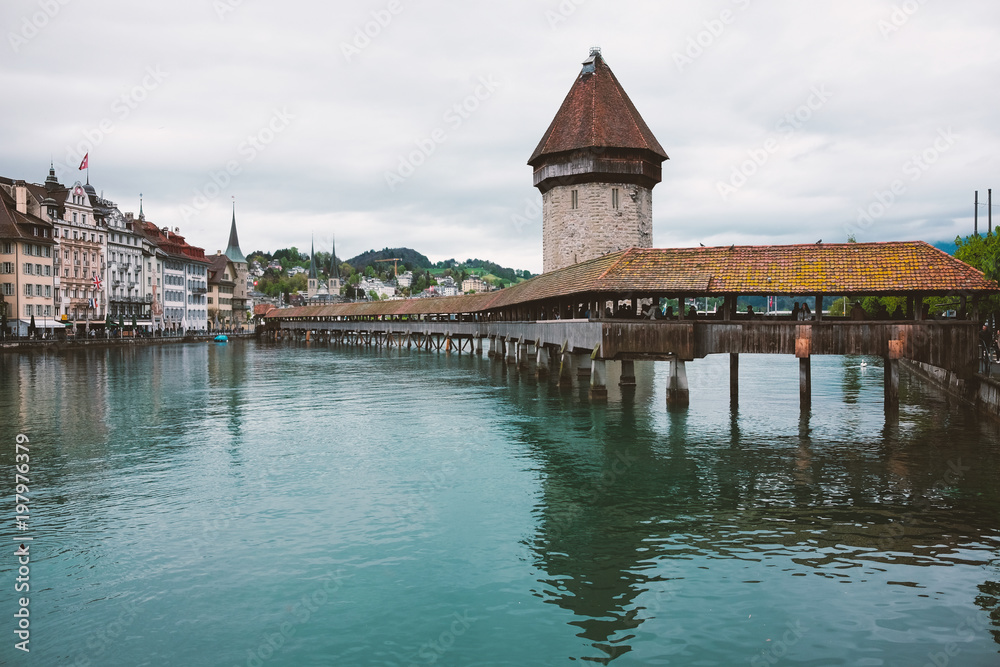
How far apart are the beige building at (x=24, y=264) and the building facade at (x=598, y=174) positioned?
139ft

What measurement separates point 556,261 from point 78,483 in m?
32.6

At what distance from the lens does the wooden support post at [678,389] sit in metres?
22.5

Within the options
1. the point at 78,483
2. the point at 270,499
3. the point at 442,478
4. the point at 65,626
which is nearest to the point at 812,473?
the point at 442,478

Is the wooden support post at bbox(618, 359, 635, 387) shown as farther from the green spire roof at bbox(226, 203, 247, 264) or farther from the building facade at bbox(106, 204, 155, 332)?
the green spire roof at bbox(226, 203, 247, 264)

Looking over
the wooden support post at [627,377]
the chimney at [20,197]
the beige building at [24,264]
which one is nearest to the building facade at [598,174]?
the wooden support post at [627,377]

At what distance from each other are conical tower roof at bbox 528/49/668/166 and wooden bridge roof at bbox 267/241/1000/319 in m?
Result: 20.3

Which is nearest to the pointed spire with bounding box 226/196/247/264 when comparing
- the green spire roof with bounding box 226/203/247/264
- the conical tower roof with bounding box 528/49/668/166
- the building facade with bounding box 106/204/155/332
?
the green spire roof with bounding box 226/203/247/264

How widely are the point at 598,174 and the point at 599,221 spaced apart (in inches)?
99.9

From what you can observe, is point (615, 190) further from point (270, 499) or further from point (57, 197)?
point (57, 197)

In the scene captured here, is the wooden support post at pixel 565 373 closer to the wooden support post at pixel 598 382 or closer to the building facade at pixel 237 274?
the wooden support post at pixel 598 382

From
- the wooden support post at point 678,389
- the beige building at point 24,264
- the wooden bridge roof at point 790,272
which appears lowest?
the wooden support post at point 678,389

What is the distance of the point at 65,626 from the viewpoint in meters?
7.62

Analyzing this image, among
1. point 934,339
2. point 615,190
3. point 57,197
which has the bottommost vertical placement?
point 934,339

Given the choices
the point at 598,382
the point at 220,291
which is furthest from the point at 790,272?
the point at 220,291
